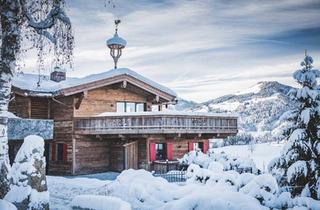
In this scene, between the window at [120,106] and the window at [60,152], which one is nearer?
the window at [60,152]

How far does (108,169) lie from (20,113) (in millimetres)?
8201

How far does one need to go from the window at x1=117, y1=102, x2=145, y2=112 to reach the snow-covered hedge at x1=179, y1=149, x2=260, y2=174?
808cm

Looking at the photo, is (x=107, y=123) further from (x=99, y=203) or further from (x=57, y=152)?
(x=99, y=203)

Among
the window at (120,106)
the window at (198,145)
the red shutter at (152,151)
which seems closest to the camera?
the red shutter at (152,151)

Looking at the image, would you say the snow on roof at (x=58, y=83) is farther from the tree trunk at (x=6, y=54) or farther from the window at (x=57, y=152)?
the tree trunk at (x=6, y=54)

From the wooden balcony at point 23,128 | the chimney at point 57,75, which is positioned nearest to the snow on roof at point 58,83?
the chimney at point 57,75

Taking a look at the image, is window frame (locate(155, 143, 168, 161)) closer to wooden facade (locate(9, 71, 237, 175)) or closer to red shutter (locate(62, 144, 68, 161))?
wooden facade (locate(9, 71, 237, 175))

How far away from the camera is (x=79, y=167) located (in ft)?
90.4

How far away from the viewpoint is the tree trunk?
29.6 feet

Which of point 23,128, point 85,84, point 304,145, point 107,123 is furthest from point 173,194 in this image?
point 85,84

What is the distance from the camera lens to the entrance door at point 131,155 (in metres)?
27.8

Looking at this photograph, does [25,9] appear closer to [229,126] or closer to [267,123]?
[229,126]

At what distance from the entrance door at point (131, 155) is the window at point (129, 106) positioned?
385cm

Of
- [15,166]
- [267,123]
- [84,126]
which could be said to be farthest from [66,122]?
[267,123]
